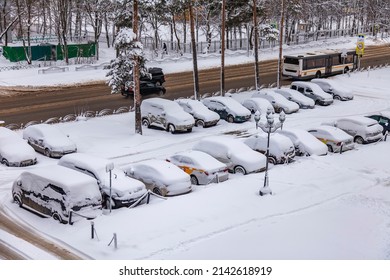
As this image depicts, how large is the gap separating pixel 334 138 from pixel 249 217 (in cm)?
1195

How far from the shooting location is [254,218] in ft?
70.3

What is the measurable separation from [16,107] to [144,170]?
66.2 feet

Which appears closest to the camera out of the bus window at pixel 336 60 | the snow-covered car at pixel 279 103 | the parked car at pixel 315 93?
the snow-covered car at pixel 279 103

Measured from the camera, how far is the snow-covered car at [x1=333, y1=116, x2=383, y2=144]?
33.7 m

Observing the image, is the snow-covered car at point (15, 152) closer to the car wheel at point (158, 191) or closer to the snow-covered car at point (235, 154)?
the car wheel at point (158, 191)

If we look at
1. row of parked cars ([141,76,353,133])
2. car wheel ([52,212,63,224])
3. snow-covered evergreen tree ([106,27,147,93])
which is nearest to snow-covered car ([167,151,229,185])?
car wheel ([52,212,63,224])

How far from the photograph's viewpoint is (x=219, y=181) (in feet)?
83.9

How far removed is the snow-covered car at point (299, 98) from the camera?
4256 centimetres

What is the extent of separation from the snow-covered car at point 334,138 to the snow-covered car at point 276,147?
3461mm

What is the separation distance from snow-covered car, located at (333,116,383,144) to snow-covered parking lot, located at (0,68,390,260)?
5.42 feet

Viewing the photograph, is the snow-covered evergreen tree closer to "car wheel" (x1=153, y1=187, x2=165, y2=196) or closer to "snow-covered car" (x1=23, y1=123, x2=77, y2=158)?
"snow-covered car" (x1=23, y1=123, x2=77, y2=158)

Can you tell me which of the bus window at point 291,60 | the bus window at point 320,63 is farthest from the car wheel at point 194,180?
the bus window at point 320,63
